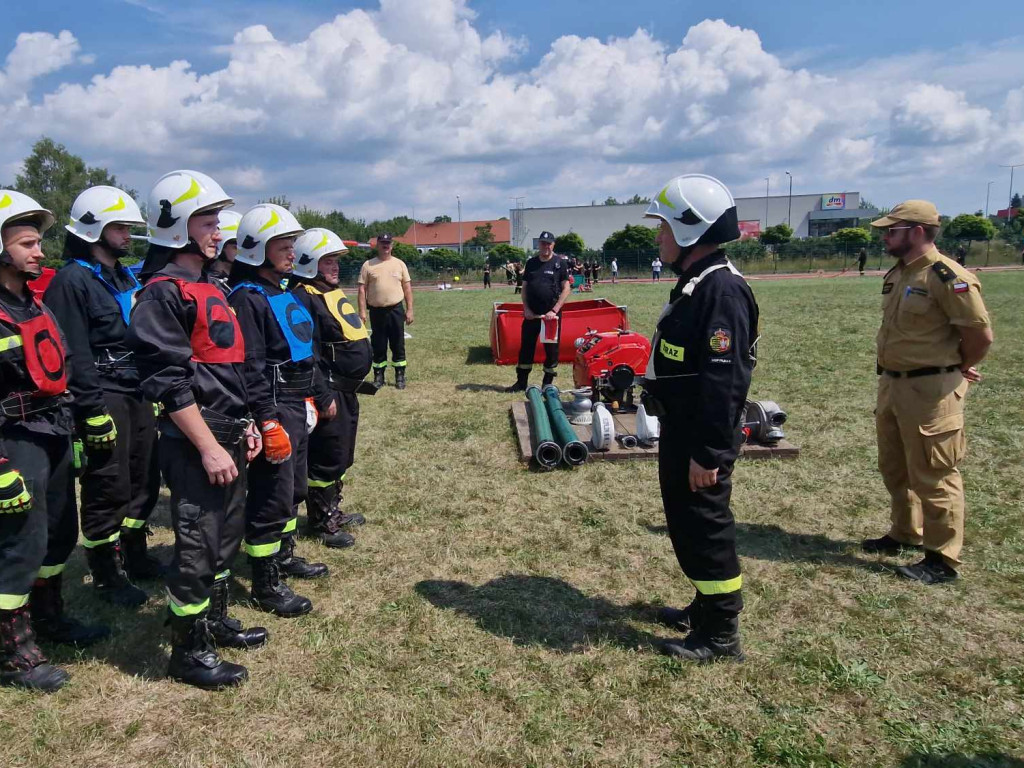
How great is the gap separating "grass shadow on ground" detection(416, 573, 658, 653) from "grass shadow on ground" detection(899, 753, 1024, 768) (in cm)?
126

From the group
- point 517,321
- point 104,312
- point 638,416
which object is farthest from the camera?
point 517,321

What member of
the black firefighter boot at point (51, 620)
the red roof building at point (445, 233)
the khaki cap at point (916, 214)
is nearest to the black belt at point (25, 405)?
the black firefighter boot at point (51, 620)

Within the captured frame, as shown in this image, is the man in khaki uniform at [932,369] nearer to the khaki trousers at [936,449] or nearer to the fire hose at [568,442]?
the khaki trousers at [936,449]

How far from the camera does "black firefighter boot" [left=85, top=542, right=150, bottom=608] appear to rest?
412cm

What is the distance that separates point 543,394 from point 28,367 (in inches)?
223

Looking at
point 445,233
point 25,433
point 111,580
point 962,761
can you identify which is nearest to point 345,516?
point 111,580

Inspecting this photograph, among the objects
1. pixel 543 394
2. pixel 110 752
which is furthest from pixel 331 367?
A: pixel 543 394

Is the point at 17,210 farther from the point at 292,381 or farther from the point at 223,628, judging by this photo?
the point at 223,628

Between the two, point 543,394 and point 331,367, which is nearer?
point 331,367

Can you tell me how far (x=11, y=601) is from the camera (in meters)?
3.14

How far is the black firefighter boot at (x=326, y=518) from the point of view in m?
4.98

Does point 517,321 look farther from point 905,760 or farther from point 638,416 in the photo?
point 905,760

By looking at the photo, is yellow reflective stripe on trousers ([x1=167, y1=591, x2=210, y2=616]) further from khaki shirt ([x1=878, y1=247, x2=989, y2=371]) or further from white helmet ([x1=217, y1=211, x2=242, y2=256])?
khaki shirt ([x1=878, y1=247, x2=989, y2=371])

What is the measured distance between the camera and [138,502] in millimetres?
4348
